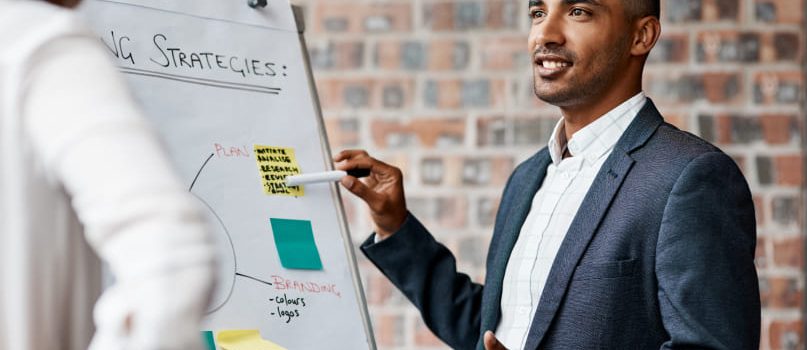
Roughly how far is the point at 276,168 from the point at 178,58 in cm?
26

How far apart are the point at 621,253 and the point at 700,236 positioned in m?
0.13

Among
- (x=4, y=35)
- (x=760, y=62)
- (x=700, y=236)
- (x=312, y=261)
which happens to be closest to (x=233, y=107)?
(x=312, y=261)

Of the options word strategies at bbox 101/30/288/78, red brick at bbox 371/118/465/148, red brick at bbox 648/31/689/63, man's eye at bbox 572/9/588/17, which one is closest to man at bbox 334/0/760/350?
man's eye at bbox 572/9/588/17

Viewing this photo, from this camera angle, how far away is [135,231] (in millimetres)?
980

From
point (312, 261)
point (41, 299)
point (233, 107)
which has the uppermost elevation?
point (233, 107)

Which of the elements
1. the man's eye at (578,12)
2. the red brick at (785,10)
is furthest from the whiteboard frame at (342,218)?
the red brick at (785,10)

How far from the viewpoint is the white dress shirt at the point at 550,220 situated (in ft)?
6.82

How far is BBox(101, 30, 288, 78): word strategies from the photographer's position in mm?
1918

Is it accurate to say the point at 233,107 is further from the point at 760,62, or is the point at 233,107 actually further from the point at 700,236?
the point at 760,62

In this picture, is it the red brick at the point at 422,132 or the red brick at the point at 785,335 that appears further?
the red brick at the point at 422,132

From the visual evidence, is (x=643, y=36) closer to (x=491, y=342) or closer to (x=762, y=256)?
(x=491, y=342)

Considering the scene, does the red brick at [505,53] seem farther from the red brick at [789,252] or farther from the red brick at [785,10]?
the red brick at [789,252]

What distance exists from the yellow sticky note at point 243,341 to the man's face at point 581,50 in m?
0.66

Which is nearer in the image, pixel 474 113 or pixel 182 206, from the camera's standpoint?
pixel 182 206
